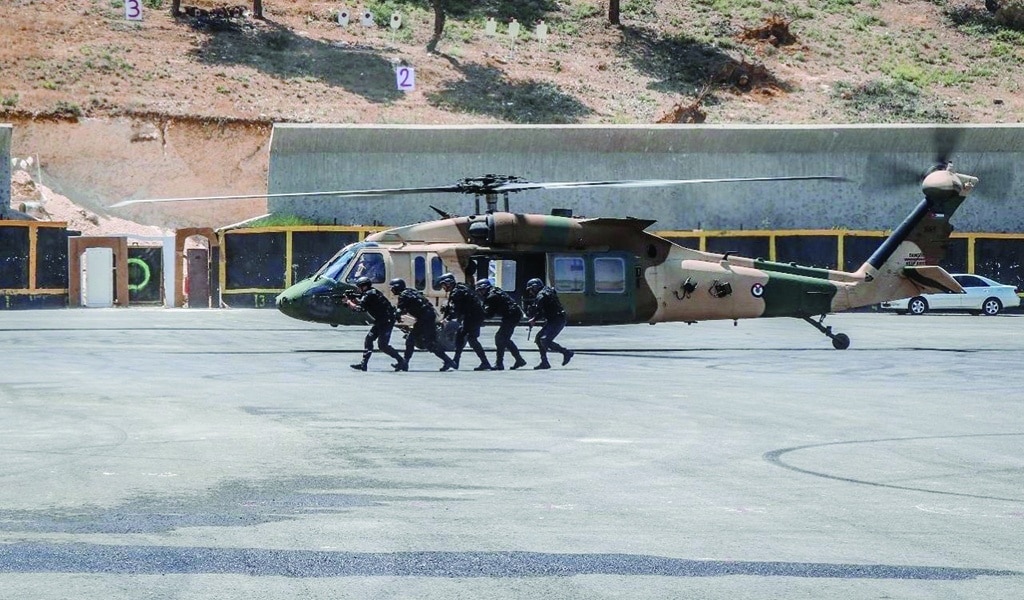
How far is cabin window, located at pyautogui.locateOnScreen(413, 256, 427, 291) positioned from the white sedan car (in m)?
22.1

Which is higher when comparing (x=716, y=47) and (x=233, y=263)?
(x=716, y=47)

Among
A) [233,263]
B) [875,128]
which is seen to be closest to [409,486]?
[233,263]

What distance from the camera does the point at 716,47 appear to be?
84562 mm

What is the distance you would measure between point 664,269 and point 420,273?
14.2ft

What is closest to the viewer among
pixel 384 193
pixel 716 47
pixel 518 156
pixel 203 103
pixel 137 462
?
pixel 137 462

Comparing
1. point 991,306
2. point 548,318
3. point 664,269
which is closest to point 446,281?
point 548,318

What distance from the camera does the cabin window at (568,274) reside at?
2681 centimetres

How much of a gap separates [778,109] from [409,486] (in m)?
67.9

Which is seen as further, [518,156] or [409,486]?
→ [518,156]

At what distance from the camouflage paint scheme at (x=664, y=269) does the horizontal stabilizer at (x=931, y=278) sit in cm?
2

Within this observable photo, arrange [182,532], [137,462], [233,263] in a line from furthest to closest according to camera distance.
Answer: [233,263] → [137,462] → [182,532]

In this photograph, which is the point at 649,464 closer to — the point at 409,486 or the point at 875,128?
the point at 409,486

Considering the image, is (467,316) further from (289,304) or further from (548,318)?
(289,304)

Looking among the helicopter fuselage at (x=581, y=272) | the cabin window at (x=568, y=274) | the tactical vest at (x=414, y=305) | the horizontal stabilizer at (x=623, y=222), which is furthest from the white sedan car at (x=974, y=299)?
the tactical vest at (x=414, y=305)
